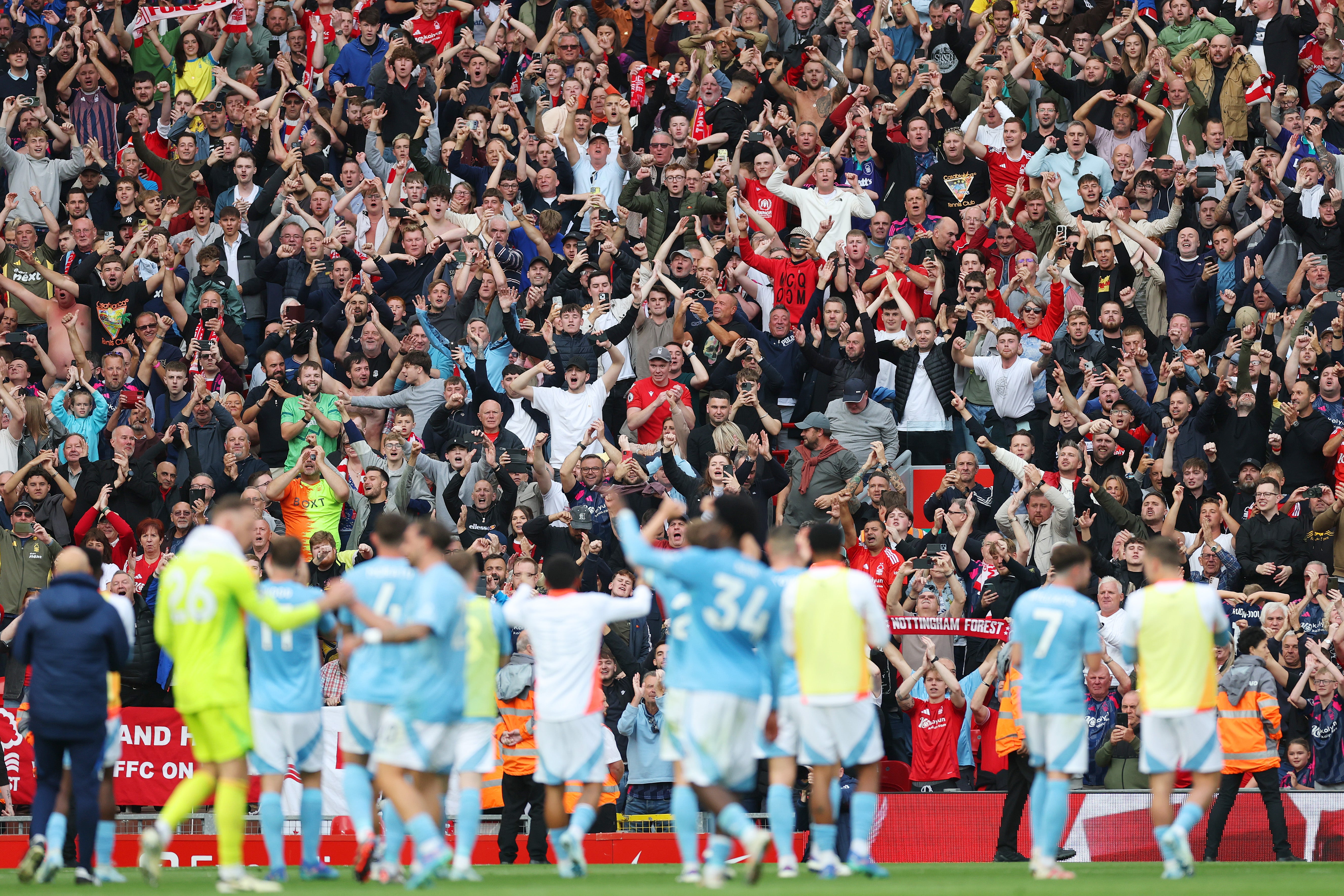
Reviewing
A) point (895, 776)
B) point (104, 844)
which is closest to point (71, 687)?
point (104, 844)

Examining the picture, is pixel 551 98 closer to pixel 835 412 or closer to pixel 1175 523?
pixel 835 412

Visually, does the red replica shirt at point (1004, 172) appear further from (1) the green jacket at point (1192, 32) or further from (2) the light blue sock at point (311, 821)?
(2) the light blue sock at point (311, 821)

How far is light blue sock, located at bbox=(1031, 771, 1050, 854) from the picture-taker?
11.8 m

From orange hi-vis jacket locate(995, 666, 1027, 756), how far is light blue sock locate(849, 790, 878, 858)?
327 centimetres

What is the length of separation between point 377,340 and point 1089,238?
897 cm

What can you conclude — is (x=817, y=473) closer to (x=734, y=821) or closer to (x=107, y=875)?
(x=734, y=821)

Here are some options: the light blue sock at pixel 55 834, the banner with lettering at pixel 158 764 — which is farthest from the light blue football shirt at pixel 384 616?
the banner with lettering at pixel 158 764

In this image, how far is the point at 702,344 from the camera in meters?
21.0

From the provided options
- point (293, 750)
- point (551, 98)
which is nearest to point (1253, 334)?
point (551, 98)

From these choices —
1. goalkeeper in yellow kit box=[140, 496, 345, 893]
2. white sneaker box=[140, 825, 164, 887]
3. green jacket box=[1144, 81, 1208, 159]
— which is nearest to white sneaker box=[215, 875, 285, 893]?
goalkeeper in yellow kit box=[140, 496, 345, 893]

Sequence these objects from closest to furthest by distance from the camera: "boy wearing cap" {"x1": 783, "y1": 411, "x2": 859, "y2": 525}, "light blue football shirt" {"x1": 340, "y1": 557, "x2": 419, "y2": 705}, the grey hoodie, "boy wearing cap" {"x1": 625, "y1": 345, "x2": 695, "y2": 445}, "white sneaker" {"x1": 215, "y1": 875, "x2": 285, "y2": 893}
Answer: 1. "white sneaker" {"x1": 215, "y1": 875, "x2": 285, "y2": 893}
2. "light blue football shirt" {"x1": 340, "y1": 557, "x2": 419, "y2": 705}
3. the grey hoodie
4. "boy wearing cap" {"x1": 783, "y1": 411, "x2": 859, "y2": 525}
5. "boy wearing cap" {"x1": 625, "y1": 345, "x2": 695, "y2": 445}

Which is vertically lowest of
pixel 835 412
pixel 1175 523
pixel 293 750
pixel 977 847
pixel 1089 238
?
pixel 977 847

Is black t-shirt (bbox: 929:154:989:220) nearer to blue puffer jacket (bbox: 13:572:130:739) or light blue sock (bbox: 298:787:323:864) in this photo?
light blue sock (bbox: 298:787:323:864)

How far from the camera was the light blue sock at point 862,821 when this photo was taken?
1172 cm
